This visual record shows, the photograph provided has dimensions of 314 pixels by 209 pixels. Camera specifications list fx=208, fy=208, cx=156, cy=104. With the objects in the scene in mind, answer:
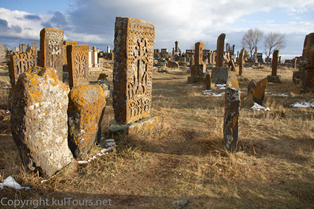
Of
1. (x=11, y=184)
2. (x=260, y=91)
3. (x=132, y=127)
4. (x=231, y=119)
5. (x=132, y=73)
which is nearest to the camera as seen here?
(x=11, y=184)

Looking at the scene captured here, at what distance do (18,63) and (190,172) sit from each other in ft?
25.3

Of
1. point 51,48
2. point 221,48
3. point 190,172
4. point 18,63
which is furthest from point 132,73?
point 221,48

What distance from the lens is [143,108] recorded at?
484cm

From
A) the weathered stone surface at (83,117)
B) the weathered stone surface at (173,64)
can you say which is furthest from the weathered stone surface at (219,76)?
the weathered stone surface at (173,64)

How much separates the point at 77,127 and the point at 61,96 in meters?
0.58

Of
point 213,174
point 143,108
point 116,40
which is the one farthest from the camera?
point 143,108

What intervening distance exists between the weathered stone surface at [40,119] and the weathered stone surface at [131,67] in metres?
1.45

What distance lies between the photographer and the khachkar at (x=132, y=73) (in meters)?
4.14

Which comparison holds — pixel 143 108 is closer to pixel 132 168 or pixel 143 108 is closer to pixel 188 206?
pixel 132 168

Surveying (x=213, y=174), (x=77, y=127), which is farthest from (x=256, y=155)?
(x=77, y=127)

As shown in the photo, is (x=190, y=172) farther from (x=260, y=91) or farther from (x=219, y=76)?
(x=219, y=76)

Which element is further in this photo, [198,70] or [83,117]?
[198,70]

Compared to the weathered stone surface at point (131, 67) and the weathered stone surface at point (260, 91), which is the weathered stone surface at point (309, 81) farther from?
the weathered stone surface at point (131, 67)

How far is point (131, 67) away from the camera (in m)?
4.32
